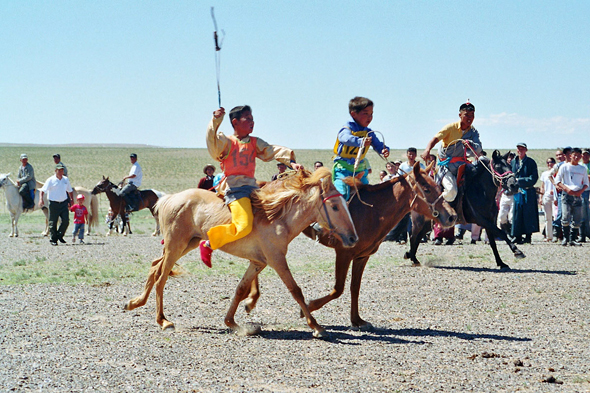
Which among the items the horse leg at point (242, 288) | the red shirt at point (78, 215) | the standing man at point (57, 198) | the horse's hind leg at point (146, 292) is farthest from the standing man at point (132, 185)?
the horse leg at point (242, 288)

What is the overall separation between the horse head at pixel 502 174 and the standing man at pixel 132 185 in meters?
12.5

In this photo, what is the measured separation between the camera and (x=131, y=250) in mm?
16078

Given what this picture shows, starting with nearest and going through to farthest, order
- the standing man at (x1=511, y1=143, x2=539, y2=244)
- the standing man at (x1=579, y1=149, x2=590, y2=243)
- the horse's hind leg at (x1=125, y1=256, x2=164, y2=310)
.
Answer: the horse's hind leg at (x1=125, y1=256, x2=164, y2=310)
the standing man at (x1=579, y1=149, x2=590, y2=243)
the standing man at (x1=511, y1=143, x2=539, y2=244)

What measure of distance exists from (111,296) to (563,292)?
20.8ft

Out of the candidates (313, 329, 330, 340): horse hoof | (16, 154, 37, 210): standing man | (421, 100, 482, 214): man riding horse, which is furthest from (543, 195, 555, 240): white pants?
(16, 154, 37, 210): standing man

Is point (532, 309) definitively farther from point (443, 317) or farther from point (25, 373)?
point (25, 373)

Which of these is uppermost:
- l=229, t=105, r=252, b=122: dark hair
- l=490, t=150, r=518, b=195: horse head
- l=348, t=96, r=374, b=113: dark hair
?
l=348, t=96, r=374, b=113: dark hair

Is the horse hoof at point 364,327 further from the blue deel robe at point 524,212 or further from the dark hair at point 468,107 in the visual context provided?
the blue deel robe at point 524,212

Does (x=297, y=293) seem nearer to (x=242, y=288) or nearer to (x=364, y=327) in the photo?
(x=242, y=288)

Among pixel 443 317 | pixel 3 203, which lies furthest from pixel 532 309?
pixel 3 203

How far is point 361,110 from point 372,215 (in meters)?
1.28

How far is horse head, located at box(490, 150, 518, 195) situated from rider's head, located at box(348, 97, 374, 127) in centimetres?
452

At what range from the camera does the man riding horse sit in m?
11.0

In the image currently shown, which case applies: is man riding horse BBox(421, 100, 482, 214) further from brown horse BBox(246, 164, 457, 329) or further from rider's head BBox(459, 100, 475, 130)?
brown horse BBox(246, 164, 457, 329)
